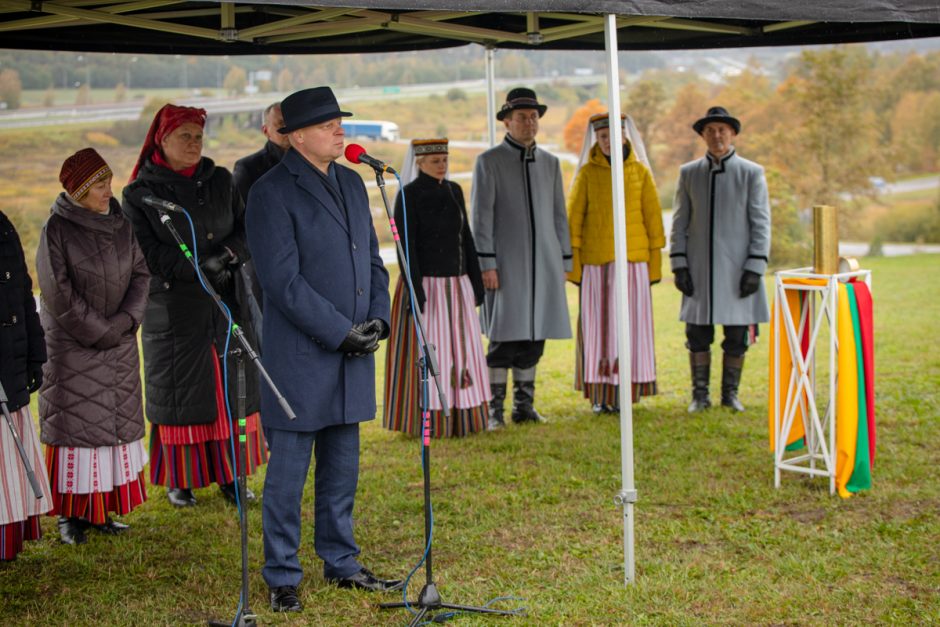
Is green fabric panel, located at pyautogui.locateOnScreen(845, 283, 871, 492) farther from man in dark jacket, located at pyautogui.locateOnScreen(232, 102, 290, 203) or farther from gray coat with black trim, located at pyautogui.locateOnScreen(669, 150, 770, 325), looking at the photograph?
man in dark jacket, located at pyautogui.locateOnScreen(232, 102, 290, 203)

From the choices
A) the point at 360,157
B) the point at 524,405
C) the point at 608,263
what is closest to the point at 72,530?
the point at 360,157

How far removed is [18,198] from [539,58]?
13.8m

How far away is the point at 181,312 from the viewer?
5.30 m

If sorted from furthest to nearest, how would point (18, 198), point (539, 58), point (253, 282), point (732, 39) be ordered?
point (539, 58) < point (18, 198) < point (732, 39) < point (253, 282)

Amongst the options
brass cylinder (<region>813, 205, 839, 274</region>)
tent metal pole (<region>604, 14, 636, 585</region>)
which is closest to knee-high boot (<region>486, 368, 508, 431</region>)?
brass cylinder (<region>813, 205, 839, 274</region>)

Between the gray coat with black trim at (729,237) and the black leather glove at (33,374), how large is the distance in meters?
4.31

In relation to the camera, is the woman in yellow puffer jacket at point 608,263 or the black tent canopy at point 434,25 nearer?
the black tent canopy at point 434,25

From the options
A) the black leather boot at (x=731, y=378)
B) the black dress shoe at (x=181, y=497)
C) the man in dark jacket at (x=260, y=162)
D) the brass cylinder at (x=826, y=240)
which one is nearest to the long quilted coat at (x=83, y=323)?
the black dress shoe at (x=181, y=497)

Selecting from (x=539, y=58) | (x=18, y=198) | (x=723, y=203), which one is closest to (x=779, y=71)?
(x=539, y=58)

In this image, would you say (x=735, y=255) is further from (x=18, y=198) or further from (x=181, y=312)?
(x=18, y=198)

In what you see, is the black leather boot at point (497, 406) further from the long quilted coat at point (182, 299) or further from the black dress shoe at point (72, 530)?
the black dress shoe at point (72, 530)

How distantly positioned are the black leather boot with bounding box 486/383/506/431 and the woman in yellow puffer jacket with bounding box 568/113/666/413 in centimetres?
58

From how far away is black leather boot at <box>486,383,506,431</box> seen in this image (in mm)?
7293

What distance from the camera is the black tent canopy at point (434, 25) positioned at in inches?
163
